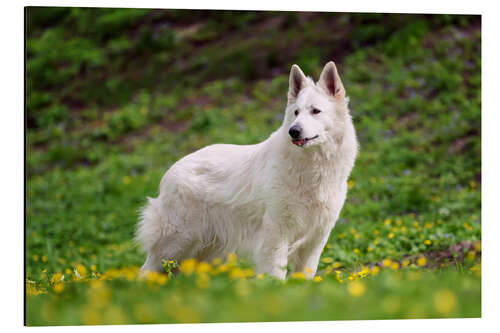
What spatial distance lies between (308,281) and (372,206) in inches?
140

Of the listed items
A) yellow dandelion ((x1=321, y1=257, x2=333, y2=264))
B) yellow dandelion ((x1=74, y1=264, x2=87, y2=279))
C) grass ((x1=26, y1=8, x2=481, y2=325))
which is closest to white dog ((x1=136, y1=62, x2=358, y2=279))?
yellow dandelion ((x1=74, y1=264, x2=87, y2=279))

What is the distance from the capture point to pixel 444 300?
365cm

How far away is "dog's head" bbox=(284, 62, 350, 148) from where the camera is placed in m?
4.16

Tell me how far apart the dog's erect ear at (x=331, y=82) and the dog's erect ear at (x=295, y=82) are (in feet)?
0.42

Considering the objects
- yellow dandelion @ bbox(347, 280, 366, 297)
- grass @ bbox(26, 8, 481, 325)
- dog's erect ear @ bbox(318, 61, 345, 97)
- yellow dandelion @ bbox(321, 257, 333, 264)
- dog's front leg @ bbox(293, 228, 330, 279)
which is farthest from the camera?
grass @ bbox(26, 8, 481, 325)

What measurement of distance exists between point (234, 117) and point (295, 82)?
5.69 metres

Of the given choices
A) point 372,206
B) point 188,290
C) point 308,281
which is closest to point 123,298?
point 188,290

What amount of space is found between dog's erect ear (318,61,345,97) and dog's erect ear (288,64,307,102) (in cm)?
13

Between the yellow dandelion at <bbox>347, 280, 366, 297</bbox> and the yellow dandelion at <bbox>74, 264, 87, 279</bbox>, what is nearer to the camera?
the yellow dandelion at <bbox>347, 280, 366, 297</bbox>

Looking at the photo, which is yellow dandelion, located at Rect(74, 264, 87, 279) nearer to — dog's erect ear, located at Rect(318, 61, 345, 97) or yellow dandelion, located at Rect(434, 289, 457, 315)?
dog's erect ear, located at Rect(318, 61, 345, 97)

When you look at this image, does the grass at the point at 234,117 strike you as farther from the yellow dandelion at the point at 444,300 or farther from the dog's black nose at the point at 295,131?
the dog's black nose at the point at 295,131

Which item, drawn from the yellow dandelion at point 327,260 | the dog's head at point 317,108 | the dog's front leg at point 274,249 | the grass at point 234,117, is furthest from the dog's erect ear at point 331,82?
the yellow dandelion at point 327,260

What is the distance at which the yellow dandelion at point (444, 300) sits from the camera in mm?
3646

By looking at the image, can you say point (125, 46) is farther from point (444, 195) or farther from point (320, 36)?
point (444, 195)
